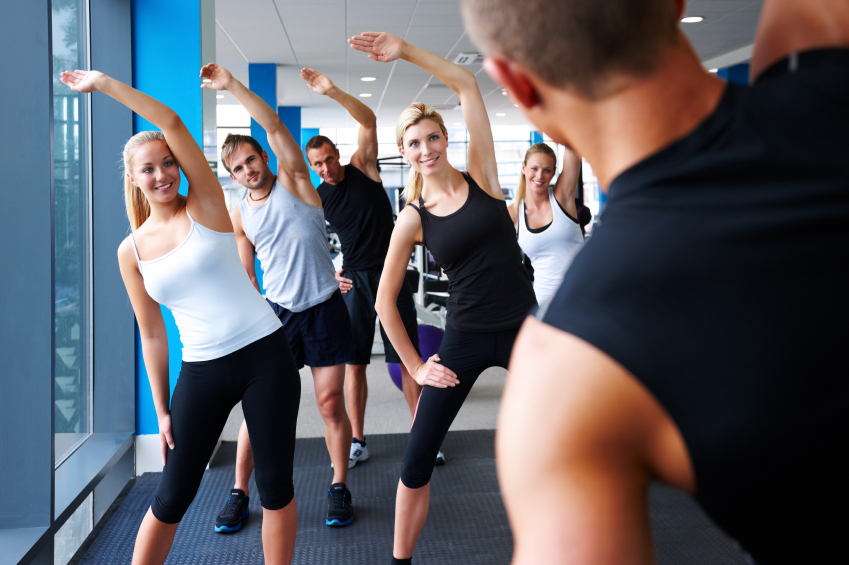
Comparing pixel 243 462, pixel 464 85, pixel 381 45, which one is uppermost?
pixel 381 45

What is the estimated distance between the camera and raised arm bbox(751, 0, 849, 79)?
25.2 inches

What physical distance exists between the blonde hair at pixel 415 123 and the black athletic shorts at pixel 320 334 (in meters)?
0.75

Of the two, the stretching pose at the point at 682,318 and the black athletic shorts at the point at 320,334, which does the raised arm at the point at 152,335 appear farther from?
the stretching pose at the point at 682,318

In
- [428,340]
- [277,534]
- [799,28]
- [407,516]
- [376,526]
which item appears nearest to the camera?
[799,28]

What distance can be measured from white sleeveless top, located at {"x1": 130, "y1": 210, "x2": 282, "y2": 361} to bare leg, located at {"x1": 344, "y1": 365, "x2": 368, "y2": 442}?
60.3 inches

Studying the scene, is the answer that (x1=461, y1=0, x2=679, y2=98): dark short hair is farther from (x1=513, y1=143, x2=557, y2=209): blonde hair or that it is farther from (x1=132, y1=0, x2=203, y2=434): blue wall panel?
(x1=132, y1=0, x2=203, y2=434): blue wall panel

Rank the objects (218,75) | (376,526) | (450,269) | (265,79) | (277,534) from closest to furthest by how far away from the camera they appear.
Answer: (277,534), (450,269), (218,75), (376,526), (265,79)

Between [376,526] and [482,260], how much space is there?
1336mm

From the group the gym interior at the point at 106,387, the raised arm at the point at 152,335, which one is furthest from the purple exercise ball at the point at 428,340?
the raised arm at the point at 152,335

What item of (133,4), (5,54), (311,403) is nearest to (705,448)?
(5,54)

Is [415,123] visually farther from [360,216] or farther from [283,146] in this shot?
[360,216]

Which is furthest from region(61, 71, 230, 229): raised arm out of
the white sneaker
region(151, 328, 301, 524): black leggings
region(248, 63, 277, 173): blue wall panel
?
region(248, 63, 277, 173): blue wall panel

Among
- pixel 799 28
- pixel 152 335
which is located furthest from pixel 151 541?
pixel 799 28

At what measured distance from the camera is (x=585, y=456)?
48cm
